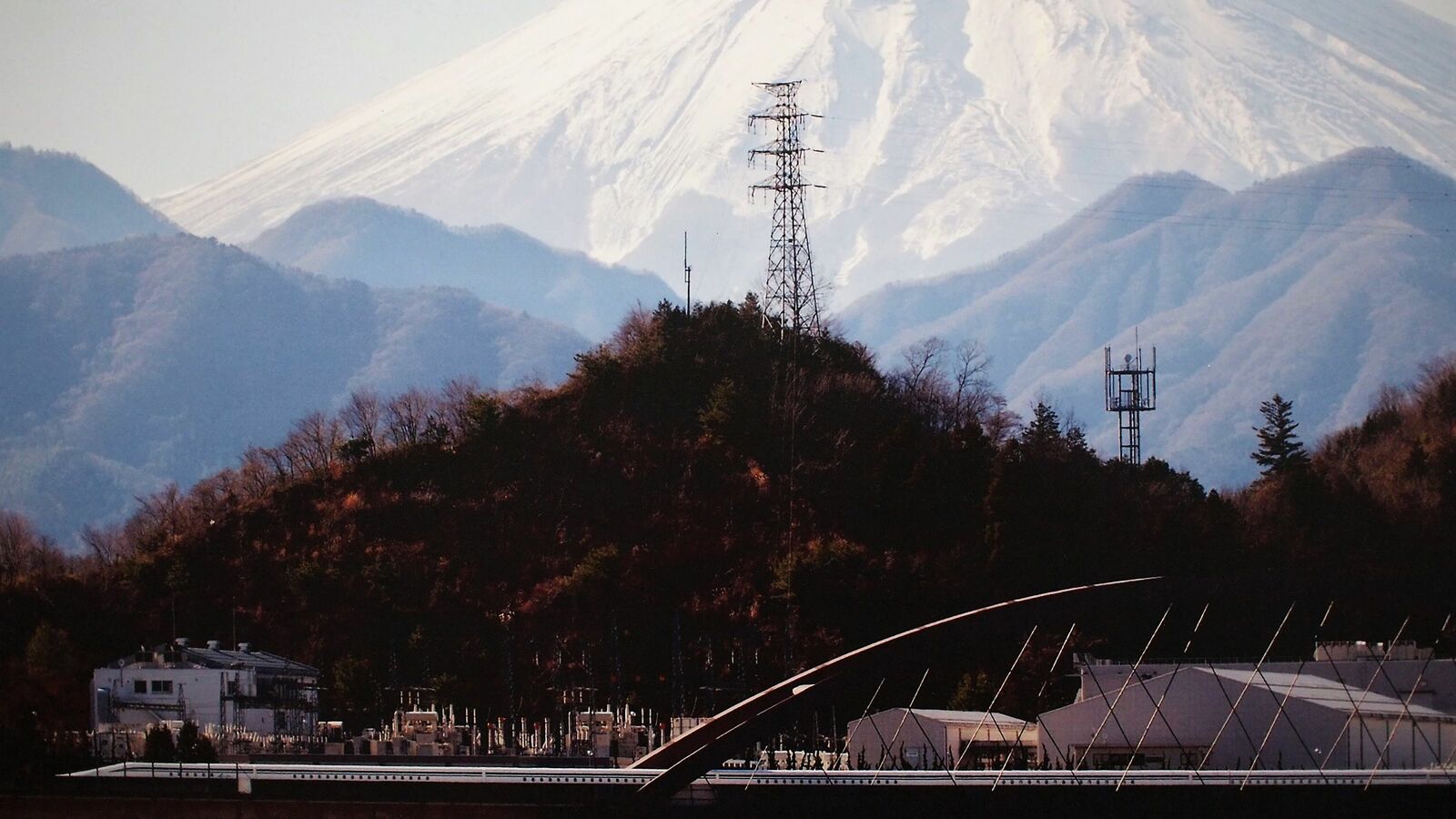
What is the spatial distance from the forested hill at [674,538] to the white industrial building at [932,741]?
12.5 meters

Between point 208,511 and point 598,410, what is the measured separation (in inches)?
848

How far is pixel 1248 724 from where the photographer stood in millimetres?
67000

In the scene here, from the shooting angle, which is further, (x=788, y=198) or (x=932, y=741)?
(x=788, y=198)

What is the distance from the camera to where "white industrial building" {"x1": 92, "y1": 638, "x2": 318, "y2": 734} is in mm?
86562

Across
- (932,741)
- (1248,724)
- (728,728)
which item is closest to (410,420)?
(932,741)

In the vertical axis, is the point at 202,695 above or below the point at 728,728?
above

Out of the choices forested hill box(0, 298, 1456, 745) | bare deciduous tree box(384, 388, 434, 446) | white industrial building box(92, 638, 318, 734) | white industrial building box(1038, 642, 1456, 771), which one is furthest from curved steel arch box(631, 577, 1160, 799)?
bare deciduous tree box(384, 388, 434, 446)

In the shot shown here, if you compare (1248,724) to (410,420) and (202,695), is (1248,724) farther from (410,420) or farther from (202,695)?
(410,420)

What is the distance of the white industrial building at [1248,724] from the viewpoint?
64.9 metres

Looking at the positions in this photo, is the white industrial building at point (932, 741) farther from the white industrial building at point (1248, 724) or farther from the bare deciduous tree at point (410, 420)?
the bare deciduous tree at point (410, 420)

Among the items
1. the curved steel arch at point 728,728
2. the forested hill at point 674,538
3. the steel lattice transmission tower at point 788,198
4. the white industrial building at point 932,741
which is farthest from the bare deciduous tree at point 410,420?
the curved steel arch at point 728,728

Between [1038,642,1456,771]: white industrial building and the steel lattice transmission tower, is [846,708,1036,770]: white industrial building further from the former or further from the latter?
the steel lattice transmission tower

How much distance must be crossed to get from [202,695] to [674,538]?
2425 cm

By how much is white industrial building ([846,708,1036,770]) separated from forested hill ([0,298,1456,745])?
1245 cm
